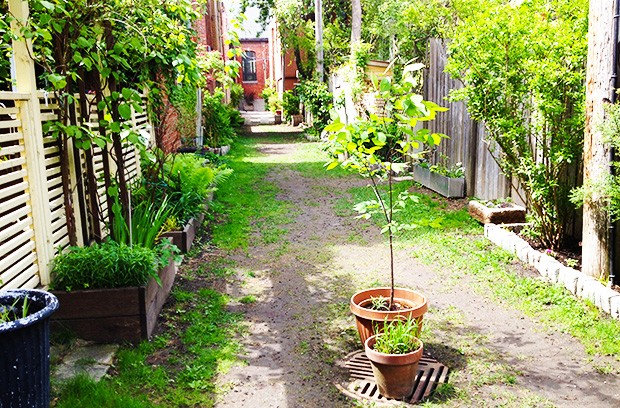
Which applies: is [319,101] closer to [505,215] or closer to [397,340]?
[505,215]

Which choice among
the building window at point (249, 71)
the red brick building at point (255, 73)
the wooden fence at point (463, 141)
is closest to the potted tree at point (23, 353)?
the wooden fence at point (463, 141)

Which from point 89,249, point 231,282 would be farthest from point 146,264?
point 231,282

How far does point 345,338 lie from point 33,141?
104 inches

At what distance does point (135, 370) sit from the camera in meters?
3.68

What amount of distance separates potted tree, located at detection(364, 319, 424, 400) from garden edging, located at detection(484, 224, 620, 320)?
183cm

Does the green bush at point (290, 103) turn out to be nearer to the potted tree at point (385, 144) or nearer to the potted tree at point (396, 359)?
the potted tree at point (385, 144)

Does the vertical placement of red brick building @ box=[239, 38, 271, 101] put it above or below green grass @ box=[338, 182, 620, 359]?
above

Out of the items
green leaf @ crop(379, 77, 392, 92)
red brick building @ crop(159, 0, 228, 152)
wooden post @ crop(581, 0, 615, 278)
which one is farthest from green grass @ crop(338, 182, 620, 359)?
red brick building @ crop(159, 0, 228, 152)

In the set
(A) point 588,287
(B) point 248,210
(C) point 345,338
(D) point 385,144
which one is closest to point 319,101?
(B) point 248,210

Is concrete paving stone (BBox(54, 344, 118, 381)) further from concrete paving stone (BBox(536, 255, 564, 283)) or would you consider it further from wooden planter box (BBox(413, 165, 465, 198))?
wooden planter box (BBox(413, 165, 465, 198))

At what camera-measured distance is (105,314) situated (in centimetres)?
402

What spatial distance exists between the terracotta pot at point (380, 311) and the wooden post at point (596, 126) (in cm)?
181

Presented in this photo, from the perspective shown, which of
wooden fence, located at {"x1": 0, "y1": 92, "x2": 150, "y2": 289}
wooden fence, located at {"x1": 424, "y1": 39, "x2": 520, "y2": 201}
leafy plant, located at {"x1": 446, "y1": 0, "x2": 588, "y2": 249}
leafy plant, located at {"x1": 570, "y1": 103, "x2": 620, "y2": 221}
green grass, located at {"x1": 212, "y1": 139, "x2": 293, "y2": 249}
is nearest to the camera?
wooden fence, located at {"x1": 0, "y1": 92, "x2": 150, "y2": 289}

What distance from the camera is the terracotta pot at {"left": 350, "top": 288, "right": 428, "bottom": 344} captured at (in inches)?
146
